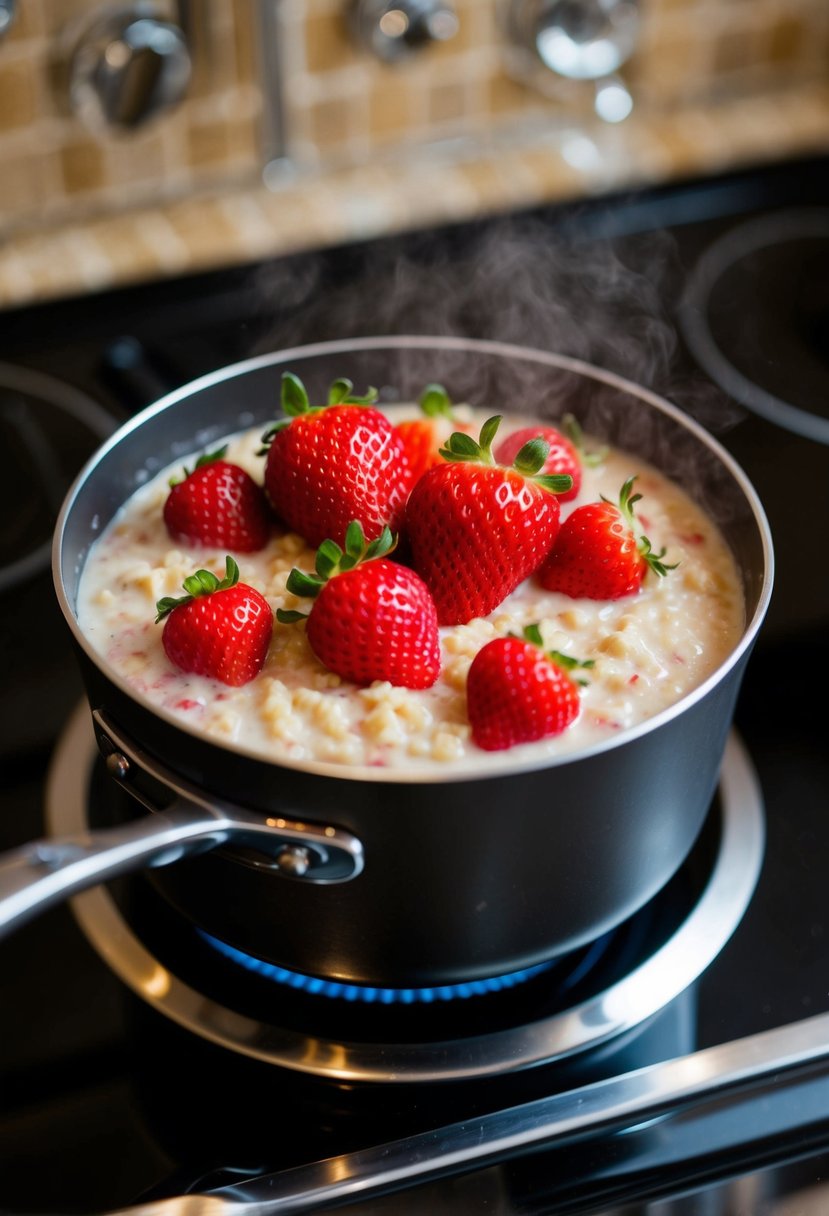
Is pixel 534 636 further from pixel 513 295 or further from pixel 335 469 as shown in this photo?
pixel 513 295

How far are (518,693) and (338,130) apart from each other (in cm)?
93

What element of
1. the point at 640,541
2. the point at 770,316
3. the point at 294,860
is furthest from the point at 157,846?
the point at 770,316

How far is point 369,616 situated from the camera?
0.76 m

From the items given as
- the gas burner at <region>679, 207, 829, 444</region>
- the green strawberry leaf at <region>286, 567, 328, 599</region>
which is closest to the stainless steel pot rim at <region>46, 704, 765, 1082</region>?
the green strawberry leaf at <region>286, 567, 328, 599</region>

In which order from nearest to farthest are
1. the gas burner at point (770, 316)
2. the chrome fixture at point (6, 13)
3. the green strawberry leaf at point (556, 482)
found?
the green strawberry leaf at point (556, 482) → the chrome fixture at point (6, 13) → the gas burner at point (770, 316)

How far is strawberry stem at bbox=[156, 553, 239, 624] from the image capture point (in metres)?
0.79

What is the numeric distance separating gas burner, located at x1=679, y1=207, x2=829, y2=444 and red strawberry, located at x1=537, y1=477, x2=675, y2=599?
1.45 feet

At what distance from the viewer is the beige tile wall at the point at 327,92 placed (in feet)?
4.32

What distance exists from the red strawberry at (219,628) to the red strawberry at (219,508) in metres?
0.10

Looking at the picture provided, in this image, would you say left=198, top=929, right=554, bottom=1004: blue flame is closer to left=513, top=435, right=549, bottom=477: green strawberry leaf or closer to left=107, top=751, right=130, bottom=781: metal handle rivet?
left=107, top=751, right=130, bottom=781: metal handle rivet

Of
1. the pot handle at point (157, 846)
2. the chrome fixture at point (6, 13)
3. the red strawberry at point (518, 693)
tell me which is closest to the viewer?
the pot handle at point (157, 846)

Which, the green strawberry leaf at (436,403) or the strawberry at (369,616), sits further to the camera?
the green strawberry leaf at (436,403)

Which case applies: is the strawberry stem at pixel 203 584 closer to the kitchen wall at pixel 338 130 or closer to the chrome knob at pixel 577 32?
the kitchen wall at pixel 338 130

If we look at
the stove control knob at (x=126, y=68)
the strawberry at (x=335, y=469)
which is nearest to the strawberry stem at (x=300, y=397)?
the strawberry at (x=335, y=469)
